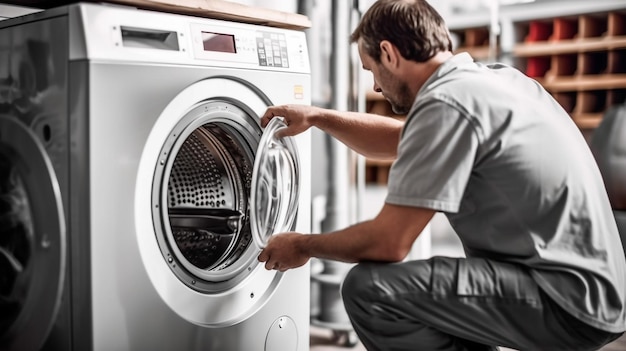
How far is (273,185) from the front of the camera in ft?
6.07

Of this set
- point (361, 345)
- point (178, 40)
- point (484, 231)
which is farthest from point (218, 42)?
point (361, 345)

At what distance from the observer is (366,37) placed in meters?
1.73

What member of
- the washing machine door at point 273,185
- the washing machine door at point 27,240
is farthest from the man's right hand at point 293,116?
the washing machine door at point 27,240

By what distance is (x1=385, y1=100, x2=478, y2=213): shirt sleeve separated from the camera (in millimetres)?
1476

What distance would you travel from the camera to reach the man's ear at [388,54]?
5.55 ft

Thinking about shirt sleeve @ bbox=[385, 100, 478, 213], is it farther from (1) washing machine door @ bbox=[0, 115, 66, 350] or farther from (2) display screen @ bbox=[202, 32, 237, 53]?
(1) washing machine door @ bbox=[0, 115, 66, 350]

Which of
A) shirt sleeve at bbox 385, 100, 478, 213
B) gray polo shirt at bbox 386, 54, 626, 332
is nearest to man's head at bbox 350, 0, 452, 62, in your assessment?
gray polo shirt at bbox 386, 54, 626, 332

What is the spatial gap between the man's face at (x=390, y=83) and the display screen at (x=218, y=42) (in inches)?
12.8

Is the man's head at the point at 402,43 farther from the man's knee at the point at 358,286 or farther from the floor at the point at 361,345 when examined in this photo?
the floor at the point at 361,345

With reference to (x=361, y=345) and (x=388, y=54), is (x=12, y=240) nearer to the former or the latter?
(x=388, y=54)

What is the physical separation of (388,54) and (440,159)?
0.36 m

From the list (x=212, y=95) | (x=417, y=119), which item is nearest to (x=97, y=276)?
(x=212, y=95)

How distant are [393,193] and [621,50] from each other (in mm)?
2958

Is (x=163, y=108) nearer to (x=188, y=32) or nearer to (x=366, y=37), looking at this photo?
(x=188, y=32)
